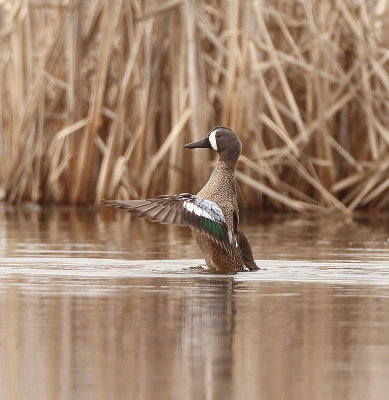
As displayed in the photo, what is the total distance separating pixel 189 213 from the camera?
297 inches

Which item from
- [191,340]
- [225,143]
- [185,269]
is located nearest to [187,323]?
[191,340]

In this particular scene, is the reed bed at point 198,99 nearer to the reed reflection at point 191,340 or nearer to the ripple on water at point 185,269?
the ripple on water at point 185,269

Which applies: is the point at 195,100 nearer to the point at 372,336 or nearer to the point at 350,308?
the point at 350,308

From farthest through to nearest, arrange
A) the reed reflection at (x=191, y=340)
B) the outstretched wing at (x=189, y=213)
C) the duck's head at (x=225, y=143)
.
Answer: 1. the duck's head at (x=225, y=143)
2. the outstretched wing at (x=189, y=213)
3. the reed reflection at (x=191, y=340)

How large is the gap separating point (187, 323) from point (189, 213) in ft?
7.23

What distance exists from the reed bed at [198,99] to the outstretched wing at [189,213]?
4963mm

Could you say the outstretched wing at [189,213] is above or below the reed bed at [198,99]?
below

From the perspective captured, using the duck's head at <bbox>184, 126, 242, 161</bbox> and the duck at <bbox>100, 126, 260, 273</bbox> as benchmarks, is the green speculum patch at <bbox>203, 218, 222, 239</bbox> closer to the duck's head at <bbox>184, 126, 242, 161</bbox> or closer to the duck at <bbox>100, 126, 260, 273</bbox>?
the duck at <bbox>100, 126, 260, 273</bbox>

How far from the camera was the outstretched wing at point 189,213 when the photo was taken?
750 centimetres

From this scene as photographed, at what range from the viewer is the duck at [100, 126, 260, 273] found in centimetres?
752

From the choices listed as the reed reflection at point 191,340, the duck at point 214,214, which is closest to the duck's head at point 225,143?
the duck at point 214,214

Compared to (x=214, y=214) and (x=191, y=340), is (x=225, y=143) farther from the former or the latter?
(x=191, y=340)

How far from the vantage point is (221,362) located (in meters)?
4.44

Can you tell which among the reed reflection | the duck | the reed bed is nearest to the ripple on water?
the duck
